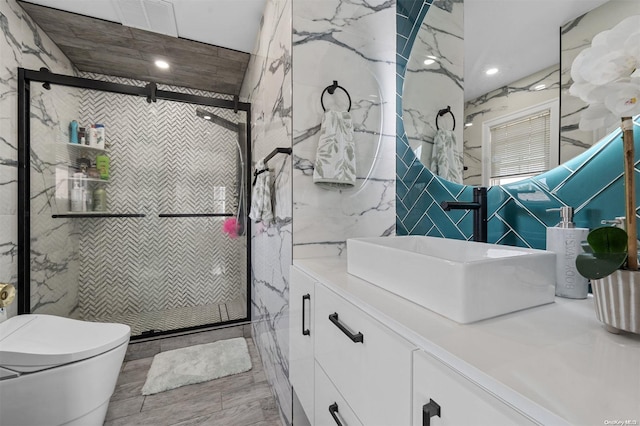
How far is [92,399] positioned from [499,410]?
1.71 m

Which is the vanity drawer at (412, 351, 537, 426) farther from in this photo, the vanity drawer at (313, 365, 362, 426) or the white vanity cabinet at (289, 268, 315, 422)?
the white vanity cabinet at (289, 268, 315, 422)

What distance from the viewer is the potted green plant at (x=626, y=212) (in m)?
0.43

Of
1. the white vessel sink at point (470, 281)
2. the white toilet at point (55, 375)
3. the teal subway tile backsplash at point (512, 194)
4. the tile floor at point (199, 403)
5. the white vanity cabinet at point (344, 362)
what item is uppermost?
the teal subway tile backsplash at point (512, 194)

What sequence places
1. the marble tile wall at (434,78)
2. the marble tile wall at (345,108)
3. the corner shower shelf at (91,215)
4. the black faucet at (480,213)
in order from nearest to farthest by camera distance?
1. the black faucet at (480,213)
2. the marble tile wall at (434,78)
3. the marble tile wall at (345,108)
4. the corner shower shelf at (91,215)

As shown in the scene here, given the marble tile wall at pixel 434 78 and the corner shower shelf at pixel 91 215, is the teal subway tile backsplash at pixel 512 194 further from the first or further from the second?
the corner shower shelf at pixel 91 215

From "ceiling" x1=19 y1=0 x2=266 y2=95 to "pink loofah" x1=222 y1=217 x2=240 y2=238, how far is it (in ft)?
4.62

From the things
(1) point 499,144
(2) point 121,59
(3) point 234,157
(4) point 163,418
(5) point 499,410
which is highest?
(2) point 121,59

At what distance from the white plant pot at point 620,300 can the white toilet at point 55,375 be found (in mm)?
1787

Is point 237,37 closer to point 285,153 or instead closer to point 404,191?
point 285,153

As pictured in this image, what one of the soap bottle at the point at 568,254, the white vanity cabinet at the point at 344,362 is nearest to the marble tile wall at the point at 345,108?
the white vanity cabinet at the point at 344,362

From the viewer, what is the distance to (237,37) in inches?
84.5

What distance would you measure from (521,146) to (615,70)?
0.40 metres

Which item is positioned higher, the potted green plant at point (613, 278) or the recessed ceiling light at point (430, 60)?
the recessed ceiling light at point (430, 60)

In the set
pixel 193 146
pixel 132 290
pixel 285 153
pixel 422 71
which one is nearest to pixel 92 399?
pixel 132 290
